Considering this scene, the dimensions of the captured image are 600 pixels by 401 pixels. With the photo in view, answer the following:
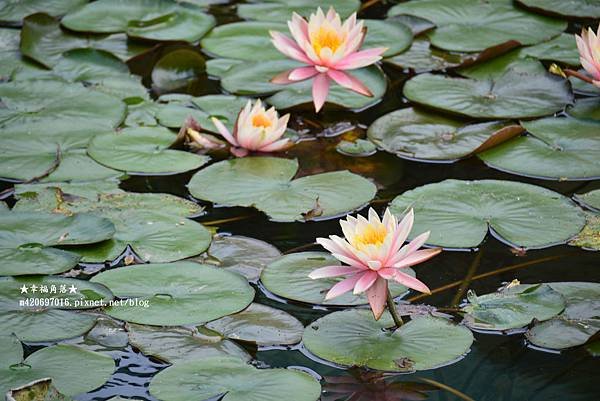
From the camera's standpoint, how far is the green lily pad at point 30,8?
4.59 meters

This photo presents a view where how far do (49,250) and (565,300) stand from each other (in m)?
1.53

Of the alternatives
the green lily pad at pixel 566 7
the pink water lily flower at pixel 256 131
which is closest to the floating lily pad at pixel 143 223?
the pink water lily flower at pixel 256 131

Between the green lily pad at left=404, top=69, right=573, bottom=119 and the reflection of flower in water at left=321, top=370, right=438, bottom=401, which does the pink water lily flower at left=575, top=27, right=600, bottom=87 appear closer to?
the green lily pad at left=404, top=69, right=573, bottom=119

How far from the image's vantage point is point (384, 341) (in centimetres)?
240

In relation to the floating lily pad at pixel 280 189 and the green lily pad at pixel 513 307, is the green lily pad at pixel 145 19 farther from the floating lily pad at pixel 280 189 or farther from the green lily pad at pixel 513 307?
the green lily pad at pixel 513 307

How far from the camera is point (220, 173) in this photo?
329cm

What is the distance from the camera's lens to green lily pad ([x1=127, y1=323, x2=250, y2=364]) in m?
2.38

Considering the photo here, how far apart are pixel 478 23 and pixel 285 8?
3.28 ft


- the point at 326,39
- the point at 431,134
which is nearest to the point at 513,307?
the point at 431,134

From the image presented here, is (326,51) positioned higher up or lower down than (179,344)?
higher up

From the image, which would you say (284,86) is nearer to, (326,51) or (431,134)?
(326,51)

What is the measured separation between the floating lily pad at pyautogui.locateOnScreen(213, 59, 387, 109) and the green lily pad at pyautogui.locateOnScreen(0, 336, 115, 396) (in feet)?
5.50

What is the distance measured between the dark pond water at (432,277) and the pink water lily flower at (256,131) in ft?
0.39

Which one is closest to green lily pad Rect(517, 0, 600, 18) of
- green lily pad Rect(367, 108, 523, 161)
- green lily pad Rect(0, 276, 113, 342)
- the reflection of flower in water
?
green lily pad Rect(367, 108, 523, 161)
